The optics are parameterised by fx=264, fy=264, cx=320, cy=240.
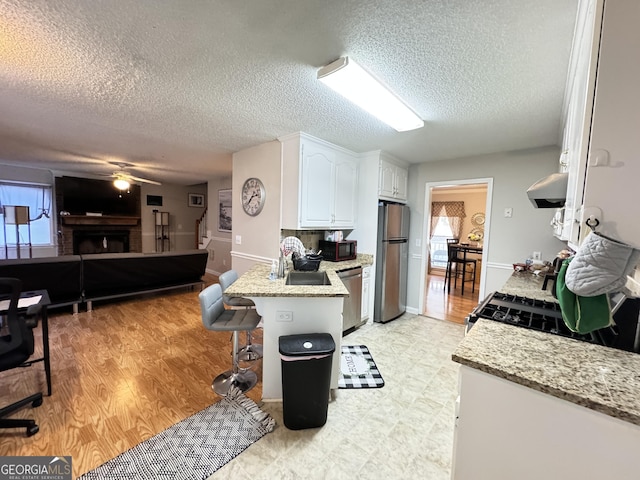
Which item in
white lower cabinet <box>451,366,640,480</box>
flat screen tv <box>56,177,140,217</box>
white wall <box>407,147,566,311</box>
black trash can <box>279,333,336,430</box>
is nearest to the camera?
white lower cabinet <box>451,366,640,480</box>

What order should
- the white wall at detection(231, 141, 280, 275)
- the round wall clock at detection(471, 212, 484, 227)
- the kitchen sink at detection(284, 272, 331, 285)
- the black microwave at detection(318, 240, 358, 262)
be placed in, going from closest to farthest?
the kitchen sink at detection(284, 272, 331, 285) < the white wall at detection(231, 141, 280, 275) < the black microwave at detection(318, 240, 358, 262) < the round wall clock at detection(471, 212, 484, 227)

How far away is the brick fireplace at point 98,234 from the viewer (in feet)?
19.4

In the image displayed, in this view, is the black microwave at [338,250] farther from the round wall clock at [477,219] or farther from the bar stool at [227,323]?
the round wall clock at [477,219]

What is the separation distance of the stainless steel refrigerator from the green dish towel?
2536 mm

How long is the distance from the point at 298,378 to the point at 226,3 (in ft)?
6.70

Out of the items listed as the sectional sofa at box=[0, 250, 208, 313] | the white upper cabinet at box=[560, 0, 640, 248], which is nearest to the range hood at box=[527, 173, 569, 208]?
the white upper cabinet at box=[560, 0, 640, 248]

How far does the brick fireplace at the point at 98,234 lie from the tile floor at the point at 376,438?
6648 millimetres

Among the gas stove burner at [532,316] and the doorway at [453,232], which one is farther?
the doorway at [453,232]

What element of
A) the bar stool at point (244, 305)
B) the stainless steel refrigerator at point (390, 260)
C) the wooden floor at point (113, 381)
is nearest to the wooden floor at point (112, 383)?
the wooden floor at point (113, 381)

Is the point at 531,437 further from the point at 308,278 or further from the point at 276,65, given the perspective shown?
the point at 276,65

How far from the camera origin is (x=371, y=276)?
3.70m

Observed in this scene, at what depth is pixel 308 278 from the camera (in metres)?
2.61

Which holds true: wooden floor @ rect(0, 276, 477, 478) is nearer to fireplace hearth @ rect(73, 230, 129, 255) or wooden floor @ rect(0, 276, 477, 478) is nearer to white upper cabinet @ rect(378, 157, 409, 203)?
white upper cabinet @ rect(378, 157, 409, 203)

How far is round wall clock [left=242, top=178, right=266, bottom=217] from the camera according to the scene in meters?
3.45
